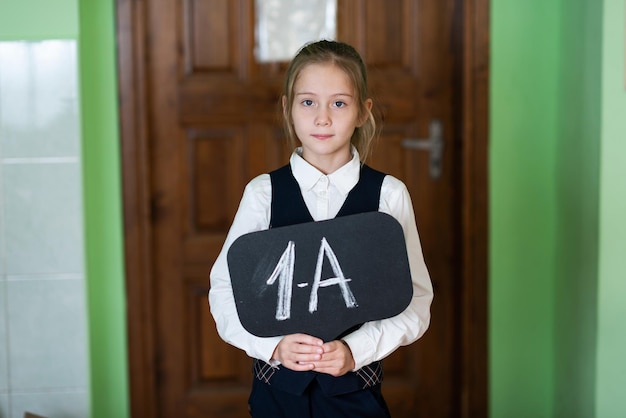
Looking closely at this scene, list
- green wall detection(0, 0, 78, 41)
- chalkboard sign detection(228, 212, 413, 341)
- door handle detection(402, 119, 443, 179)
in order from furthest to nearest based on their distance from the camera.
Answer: door handle detection(402, 119, 443, 179) → green wall detection(0, 0, 78, 41) → chalkboard sign detection(228, 212, 413, 341)

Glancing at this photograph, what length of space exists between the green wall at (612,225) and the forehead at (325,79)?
2.79 feet

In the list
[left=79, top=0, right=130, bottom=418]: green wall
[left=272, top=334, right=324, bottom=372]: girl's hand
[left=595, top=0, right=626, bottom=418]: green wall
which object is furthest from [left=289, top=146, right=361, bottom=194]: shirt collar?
[left=79, top=0, right=130, bottom=418]: green wall

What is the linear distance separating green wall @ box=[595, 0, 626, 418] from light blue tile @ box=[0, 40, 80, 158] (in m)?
1.38

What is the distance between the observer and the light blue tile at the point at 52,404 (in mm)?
2188

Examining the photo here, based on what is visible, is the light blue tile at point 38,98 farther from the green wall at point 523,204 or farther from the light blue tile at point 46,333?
the green wall at point 523,204

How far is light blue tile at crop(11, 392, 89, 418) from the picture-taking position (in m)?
2.19

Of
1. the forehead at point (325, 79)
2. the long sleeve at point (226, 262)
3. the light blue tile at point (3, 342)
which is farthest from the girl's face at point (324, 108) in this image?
the light blue tile at point (3, 342)

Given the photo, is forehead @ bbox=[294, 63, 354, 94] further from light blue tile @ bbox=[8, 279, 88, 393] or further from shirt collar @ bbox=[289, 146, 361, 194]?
light blue tile @ bbox=[8, 279, 88, 393]

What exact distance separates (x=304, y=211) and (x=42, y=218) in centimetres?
97

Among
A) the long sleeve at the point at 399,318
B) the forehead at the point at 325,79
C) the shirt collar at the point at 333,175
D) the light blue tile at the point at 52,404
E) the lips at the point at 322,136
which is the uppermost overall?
the forehead at the point at 325,79

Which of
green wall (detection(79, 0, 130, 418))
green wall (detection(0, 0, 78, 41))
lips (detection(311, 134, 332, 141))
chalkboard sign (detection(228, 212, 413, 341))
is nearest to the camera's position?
chalkboard sign (detection(228, 212, 413, 341))

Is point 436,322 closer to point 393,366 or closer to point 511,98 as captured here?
point 393,366

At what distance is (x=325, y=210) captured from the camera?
4.92ft

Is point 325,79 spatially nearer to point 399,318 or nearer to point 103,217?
point 399,318
